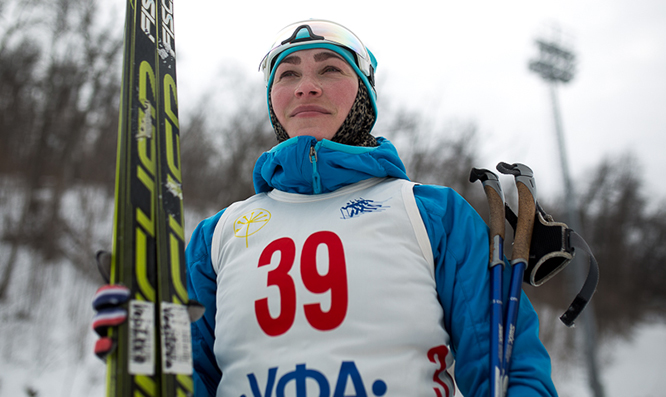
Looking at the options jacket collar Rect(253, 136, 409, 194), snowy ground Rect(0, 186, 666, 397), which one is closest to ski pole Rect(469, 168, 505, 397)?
jacket collar Rect(253, 136, 409, 194)

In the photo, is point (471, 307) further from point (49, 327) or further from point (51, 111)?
point (51, 111)

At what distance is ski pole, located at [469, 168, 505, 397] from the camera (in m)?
0.98

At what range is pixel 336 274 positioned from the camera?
1.07m

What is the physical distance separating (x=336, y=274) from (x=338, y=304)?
3.4 inches

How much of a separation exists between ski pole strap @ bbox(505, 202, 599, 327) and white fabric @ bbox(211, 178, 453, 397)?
1.18 feet

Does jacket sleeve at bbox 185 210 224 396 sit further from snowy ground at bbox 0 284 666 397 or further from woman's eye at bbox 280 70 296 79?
snowy ground at bbox 0 284 666 397

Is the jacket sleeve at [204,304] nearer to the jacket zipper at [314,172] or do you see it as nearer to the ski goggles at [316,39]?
the jacket zipper at [314,172]

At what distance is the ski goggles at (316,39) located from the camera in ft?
4.90

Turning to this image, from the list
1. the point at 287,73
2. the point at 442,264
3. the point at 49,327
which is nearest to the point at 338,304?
the point at 442,264

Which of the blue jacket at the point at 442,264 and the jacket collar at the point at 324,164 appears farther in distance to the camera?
the jacket collar at the point at 324,164

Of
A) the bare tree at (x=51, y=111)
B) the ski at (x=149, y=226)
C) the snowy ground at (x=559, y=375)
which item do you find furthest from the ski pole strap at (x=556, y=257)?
the bare tree at (x=51, y=111)

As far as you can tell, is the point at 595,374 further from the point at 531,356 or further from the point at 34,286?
the point at 34,286

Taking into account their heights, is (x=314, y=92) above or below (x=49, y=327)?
above

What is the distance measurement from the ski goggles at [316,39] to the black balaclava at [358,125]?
12 cm
